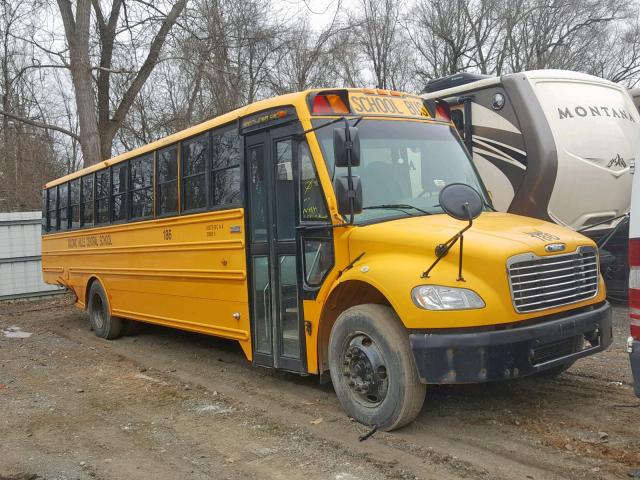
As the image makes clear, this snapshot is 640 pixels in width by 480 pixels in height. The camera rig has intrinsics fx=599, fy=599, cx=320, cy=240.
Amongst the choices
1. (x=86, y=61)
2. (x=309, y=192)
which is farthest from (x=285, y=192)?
(x=86, y=61)

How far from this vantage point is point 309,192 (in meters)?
5.17

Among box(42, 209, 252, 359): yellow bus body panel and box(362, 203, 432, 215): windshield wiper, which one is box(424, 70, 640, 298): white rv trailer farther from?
box(42, 209, 252, 359): yellow bus body panel

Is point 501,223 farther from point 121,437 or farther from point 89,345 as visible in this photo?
point 89,345

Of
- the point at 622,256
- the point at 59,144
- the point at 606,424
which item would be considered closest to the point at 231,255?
the point at 606,424

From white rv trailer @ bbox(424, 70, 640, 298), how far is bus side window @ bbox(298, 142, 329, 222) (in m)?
3.85

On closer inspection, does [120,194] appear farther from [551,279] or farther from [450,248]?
[551,279]

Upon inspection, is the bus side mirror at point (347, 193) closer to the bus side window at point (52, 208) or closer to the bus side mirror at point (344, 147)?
the bus side mirror at point (344, 147)

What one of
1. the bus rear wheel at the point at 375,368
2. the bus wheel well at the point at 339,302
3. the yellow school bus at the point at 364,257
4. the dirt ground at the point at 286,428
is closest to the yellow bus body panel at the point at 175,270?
the yellow school bus at the point at 364,257

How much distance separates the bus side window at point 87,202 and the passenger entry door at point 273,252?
16.3 feet

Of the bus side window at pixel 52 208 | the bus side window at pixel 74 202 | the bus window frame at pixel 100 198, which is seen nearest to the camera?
the bus window frame at pixel 100 198

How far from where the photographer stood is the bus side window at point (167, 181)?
7.28 metres

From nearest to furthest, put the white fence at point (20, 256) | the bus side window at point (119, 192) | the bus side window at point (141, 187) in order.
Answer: the bus side window at point (141, 187) < the bus side window at point (119, 192) < the white fence at point (20, 256)

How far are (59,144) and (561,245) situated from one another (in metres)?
26.1

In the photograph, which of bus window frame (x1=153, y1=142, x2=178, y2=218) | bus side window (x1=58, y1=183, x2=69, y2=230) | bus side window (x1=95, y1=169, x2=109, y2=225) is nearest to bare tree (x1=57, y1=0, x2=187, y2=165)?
bus side window (x1=58, y1=183, x2=69, y2=230)
